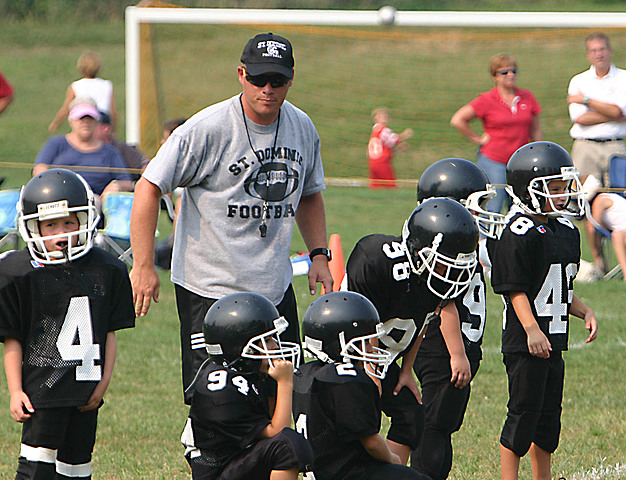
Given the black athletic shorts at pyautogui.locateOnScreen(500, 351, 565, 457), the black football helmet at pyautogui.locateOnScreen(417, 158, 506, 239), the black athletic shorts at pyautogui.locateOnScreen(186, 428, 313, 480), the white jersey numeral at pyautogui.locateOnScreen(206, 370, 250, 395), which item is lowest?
the black athletic shorts at pyautogui.locateOnScreen(500, 351, 565, 457)

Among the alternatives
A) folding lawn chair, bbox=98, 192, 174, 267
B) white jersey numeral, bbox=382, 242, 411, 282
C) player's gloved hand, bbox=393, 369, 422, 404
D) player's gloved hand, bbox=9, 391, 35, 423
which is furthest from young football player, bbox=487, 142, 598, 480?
folding lawn chair, bbox=98, 192, 174, 267

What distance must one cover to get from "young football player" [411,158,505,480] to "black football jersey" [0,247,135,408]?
5.29 feet

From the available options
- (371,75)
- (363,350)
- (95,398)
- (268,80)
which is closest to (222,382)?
(363,350)

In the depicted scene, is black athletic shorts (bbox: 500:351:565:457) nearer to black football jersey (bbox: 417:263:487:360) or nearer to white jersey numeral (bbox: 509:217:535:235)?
black football jersey (bbox: 417:263:487:360)

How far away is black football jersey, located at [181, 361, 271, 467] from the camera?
3643mm

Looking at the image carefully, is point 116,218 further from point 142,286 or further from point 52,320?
point 52,320

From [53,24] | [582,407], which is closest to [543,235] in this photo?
[582,407]

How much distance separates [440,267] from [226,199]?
3.45ft

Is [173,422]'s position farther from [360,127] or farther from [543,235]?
[360,127]

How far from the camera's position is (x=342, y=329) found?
371 cm

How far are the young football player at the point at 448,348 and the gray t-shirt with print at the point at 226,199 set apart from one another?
0.83m

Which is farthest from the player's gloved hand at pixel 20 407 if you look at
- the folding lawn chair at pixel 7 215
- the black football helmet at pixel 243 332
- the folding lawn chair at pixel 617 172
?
the folding lawn chair at pixel 617 172

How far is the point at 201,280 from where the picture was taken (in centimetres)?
454

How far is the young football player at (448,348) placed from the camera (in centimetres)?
475
